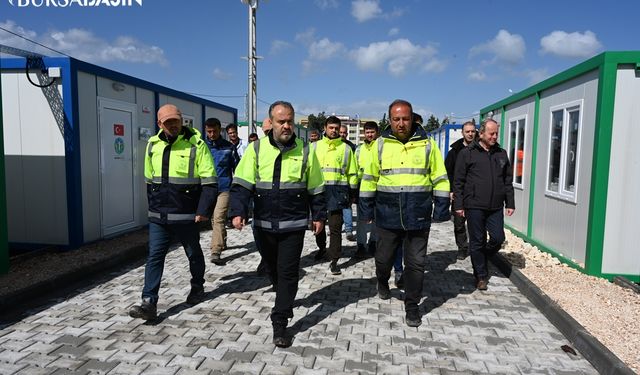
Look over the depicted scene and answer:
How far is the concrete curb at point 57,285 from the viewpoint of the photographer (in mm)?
4920

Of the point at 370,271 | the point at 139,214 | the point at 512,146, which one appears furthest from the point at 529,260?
the point at 139,214

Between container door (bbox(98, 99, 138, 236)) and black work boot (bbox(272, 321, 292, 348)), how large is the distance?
5081 millimetres

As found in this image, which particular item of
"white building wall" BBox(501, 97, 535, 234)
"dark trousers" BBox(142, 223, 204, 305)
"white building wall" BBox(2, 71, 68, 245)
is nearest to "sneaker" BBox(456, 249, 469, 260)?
"white building wall" BBox(501, 97, 535, 234)

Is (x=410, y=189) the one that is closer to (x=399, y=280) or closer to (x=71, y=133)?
(x=399, y=280)

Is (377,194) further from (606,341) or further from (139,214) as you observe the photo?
(139,214)

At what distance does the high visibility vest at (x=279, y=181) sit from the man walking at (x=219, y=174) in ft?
9.05

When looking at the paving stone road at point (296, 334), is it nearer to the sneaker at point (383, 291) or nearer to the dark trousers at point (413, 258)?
the sneaker at point (383, 291)

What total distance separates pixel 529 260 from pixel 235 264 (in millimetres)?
4344

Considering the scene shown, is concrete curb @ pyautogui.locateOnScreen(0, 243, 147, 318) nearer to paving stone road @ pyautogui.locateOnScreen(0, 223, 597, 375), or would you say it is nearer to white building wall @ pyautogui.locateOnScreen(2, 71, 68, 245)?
paving stone road @ pyautogui.locateOnScreen(0, 223, 597, 375)

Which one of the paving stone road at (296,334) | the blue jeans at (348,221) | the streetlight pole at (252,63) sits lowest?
the paving stone road at (296,334)

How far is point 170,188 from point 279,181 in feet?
3.90

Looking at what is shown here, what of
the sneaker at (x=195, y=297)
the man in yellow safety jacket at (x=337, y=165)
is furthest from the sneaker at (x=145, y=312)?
the man in yellow safety jacket at (x=337, y=165)

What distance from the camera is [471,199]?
18.6 ft

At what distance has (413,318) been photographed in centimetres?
457
